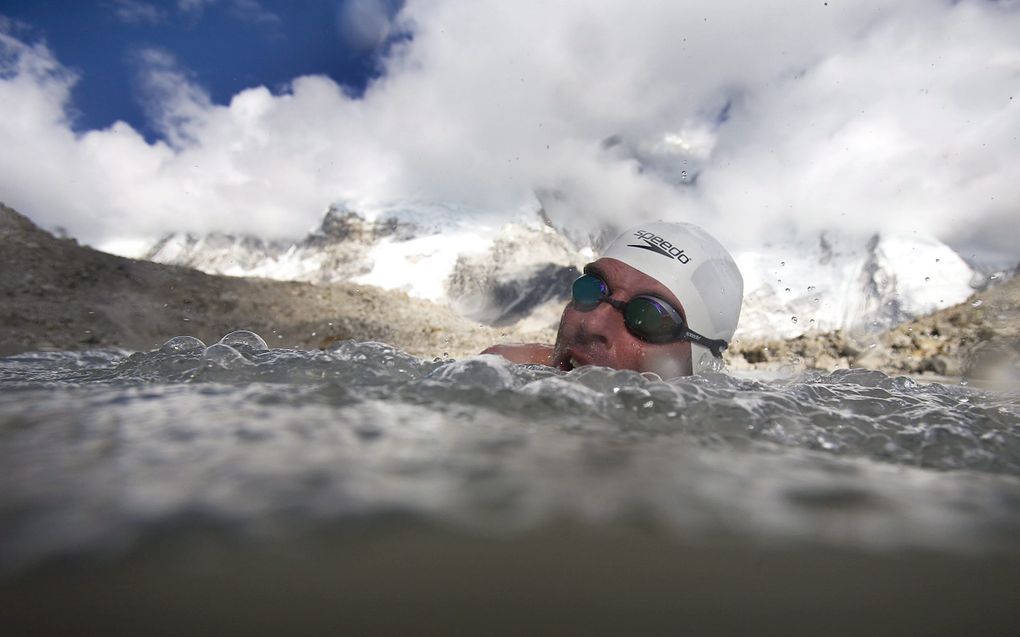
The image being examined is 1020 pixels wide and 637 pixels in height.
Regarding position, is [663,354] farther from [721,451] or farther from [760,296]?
[760,296]

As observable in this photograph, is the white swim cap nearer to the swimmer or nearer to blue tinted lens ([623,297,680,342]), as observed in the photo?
the swimmer

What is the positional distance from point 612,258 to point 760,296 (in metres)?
167

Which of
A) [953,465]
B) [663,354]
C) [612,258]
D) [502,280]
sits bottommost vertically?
[953,465]

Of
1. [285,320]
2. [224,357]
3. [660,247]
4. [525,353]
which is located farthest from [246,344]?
[285,320]

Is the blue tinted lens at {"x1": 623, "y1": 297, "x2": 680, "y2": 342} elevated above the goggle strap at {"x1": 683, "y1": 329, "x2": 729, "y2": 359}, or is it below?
above

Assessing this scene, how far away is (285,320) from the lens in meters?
18.2

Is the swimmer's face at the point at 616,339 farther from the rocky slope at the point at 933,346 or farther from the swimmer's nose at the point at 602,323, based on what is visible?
the rocky slope at the point at 933,346

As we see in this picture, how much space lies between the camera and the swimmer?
13.1ft

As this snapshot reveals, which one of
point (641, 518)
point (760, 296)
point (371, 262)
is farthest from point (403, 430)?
point (760, 296)

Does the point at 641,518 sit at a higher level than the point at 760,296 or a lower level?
lower

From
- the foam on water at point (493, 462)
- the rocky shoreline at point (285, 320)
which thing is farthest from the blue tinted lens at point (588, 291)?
the rocky shoreline at point (285, 320)

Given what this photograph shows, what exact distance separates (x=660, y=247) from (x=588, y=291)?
0.73 m

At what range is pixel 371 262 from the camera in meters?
144

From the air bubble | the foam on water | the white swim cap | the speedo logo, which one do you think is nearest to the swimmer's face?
the white swim cap
